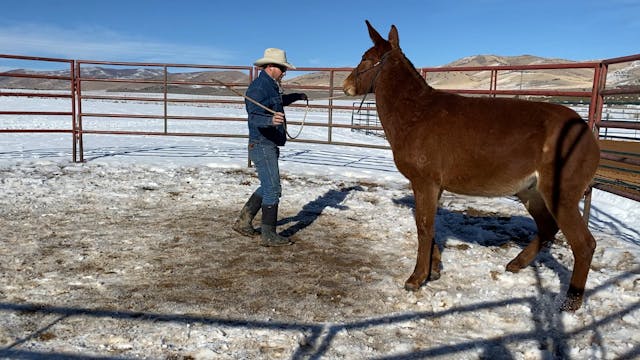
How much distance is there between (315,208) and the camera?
6043 mm

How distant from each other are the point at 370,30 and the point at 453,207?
3.16 m

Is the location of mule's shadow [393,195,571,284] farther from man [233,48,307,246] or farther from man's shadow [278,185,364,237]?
man [233,48,307,246]

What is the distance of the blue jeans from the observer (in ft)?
14.5

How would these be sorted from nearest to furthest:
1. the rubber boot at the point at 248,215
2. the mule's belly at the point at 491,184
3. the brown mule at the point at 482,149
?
the brown mule at the point at 482,149
the mule's belly at the point at 491,184
the rubber boot at the point at 248,215

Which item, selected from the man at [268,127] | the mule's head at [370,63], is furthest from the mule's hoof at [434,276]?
the mule's head at [370,63]

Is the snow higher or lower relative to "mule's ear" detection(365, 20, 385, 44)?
lower

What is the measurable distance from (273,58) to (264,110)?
500 mm

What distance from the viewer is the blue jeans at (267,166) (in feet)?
14.5

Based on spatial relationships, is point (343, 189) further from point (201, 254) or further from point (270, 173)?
point (201, 254)

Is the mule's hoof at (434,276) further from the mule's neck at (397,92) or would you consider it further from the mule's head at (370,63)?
the mule's head at (370,63)

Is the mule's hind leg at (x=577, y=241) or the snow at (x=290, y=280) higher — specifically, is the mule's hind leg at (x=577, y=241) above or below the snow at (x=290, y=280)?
above

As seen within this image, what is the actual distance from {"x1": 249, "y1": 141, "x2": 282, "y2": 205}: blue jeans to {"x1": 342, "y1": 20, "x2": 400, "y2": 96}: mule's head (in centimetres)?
95

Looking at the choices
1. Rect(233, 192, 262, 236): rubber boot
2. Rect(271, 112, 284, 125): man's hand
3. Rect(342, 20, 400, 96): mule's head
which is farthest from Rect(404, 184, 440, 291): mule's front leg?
Rect(233, 192, 262, 236): rubber boot

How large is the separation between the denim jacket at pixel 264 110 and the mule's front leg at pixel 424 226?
5.01 feet
